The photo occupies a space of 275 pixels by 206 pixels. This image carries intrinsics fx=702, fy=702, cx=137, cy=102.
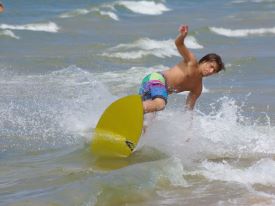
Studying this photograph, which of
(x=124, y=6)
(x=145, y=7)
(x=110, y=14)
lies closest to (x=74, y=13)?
(x=110, y=14)

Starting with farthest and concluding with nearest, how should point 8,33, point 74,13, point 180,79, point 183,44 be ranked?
point 74,13 < point 8,33 < point 180,79 < point 183,44

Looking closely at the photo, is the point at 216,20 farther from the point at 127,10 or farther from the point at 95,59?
the point at 95,59

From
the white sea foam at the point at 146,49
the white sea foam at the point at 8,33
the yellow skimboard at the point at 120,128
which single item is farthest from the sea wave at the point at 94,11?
the yellow skimboard at the point at 120,128

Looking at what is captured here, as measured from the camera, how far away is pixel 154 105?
24.7 ft

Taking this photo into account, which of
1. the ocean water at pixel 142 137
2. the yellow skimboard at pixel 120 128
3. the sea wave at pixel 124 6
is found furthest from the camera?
the sea wave at pixel 124 6

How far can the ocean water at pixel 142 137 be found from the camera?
6656mm

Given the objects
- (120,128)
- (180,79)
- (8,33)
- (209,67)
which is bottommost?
(120,128)

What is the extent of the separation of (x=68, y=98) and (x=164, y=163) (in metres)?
3.72

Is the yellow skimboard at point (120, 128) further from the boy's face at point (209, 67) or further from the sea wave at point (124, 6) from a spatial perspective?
the sea wave at point (124, 6)

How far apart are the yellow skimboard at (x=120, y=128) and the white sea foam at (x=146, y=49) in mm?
9864

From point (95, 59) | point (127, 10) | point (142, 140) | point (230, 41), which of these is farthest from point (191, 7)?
point (142, 140)

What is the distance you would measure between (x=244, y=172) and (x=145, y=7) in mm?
29466

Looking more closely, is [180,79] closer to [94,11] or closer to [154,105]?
[154,105]

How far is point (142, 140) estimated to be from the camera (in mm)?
8234
